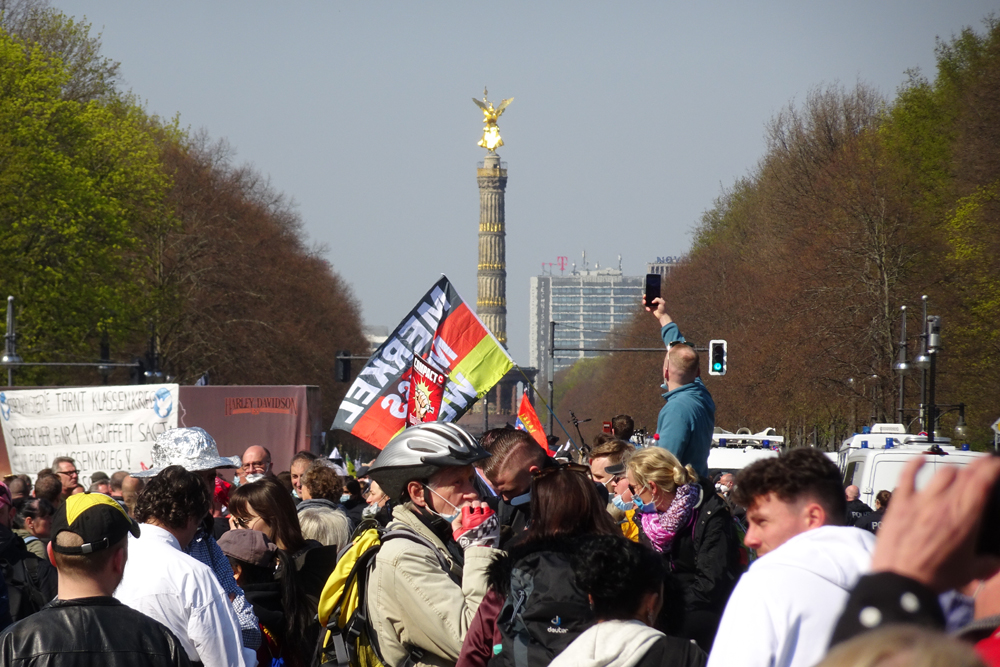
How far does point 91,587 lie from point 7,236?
29.1 m

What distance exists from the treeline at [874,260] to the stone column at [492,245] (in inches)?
2670

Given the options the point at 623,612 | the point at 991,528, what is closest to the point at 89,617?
the point at 623,612

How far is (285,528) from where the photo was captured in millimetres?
6320

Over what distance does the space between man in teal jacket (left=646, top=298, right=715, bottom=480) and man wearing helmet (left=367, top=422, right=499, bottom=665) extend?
1760 millimetres

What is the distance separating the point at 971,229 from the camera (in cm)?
3045

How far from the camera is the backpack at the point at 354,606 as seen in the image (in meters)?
4.44

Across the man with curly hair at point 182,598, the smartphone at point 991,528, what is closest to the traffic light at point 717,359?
the man with curly hair at point 182,598

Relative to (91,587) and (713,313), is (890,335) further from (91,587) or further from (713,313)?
(91,587)

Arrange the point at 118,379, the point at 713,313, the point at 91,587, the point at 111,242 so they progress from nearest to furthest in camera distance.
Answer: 1. the point at 91,587
2. the point at 111,242
3. the point at 118,379
4. the point at 713,313

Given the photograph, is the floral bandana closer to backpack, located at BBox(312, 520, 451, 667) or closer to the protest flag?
backpack, located at BBox(312, 520, 451, 667)

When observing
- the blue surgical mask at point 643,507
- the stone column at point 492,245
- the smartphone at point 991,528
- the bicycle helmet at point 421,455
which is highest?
the stone column at point 492,245

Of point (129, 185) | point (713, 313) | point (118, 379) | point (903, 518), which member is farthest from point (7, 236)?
point (903, 518)

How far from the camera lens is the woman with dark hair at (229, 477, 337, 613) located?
6211 millimetres

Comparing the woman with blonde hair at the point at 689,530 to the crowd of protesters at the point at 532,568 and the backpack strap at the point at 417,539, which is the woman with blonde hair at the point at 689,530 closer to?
the crowd of protesters at the point at 532,568
